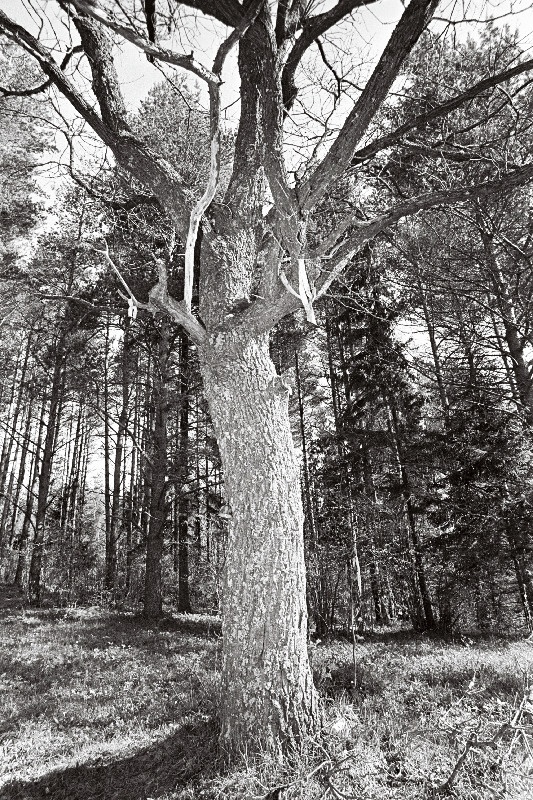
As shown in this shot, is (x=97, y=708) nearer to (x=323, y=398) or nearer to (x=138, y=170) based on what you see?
(x=138, y=170)

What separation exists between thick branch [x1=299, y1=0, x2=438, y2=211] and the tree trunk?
1.67 meters

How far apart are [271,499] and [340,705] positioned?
2066 millimetres

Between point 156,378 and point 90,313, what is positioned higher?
point 90,313

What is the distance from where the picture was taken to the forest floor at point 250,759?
9.02 ft

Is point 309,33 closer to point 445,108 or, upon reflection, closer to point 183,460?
point 445,108

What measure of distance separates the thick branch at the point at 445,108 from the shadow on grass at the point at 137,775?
5.66 metres

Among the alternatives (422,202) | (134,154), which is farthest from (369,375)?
(134,154)

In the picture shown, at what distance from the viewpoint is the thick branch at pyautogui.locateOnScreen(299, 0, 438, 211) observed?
12.2 ft

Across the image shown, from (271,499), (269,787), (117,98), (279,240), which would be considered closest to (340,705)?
(269,787)

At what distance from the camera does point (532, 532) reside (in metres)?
9.33

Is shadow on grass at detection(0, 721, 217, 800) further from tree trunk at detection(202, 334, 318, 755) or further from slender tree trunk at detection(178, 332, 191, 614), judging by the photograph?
slender tree trunk at detection(178, 332, 191, 614)

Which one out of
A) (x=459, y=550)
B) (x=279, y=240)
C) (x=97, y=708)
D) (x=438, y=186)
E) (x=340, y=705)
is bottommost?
(x=97, y=708)

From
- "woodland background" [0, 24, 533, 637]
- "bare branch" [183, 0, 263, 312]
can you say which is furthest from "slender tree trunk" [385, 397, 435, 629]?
"bare branch" [183, 0, 263, 312]

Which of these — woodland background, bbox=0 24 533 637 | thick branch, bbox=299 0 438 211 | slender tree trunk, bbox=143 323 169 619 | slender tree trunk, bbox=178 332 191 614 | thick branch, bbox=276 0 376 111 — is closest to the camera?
thick branch, bbox=299 0 438 211
